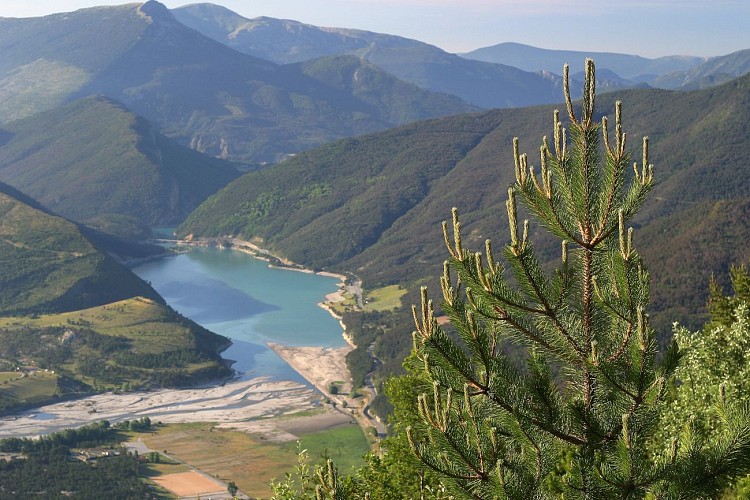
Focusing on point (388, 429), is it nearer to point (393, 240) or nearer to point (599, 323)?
point (599, 323)

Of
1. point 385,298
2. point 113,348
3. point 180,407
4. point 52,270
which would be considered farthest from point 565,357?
point 385,298

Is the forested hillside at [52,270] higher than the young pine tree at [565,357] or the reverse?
the reverse

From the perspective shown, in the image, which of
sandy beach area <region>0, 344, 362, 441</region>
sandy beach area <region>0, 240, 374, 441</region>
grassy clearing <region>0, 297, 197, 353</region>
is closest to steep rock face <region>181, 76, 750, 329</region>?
sandy beach area <region>0, 240, 374, 441</region>

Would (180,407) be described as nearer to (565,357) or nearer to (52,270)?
(52,270)

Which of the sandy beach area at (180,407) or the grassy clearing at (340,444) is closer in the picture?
the grassy clearing at (340,444)

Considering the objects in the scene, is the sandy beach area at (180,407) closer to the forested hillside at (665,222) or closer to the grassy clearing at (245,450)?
the grassy clearing at (245,450)

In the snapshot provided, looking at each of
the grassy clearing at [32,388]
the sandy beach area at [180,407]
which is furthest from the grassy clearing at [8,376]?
the sandy beach area at [180,407]
